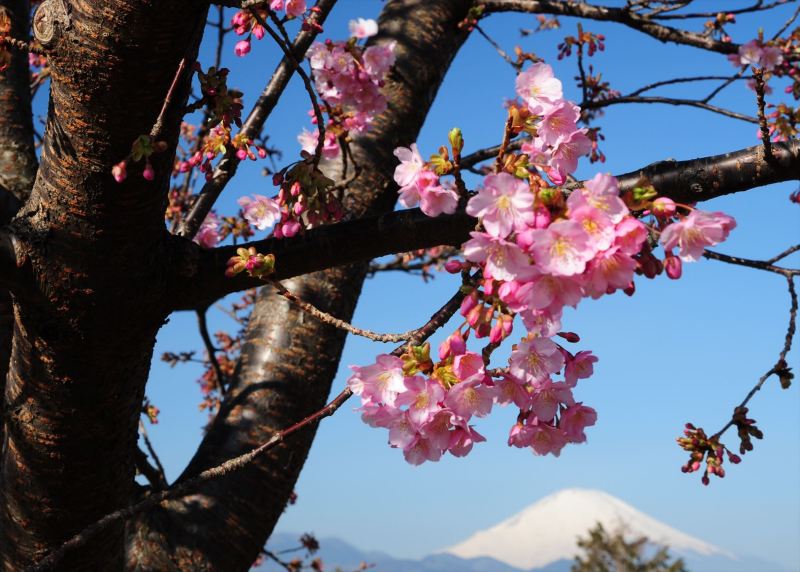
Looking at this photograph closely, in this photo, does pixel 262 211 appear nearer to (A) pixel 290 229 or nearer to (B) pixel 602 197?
(A) pixel 290 229

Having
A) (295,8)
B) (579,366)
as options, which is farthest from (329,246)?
(295,8)

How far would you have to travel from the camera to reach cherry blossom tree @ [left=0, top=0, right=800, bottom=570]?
3.76 feet

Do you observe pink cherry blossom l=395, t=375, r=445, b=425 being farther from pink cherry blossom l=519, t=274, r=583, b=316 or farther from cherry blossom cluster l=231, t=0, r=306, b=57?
cherry blossom cluster l=231, t=0, r=306, b=57

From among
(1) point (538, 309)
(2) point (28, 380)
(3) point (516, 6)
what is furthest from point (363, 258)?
(3) point (516, 6)

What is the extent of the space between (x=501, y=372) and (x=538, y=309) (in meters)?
0.24

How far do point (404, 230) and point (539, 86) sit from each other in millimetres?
448

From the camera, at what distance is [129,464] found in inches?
81.3

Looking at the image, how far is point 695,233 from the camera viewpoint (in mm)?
1152

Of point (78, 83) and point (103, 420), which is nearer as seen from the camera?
point (78, 83)

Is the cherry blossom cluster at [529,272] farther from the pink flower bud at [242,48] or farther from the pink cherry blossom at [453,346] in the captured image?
the pink flower bud at [242,48]

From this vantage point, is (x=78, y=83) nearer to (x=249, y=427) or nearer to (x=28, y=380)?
(x=28, y=380)

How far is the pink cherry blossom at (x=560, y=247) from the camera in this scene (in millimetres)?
998

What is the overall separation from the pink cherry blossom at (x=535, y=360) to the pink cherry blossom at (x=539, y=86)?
0.45 metres

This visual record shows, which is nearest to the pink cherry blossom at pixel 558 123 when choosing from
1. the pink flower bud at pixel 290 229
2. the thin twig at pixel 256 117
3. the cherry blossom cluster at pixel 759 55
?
the pink flower bud at pixel 290 229
